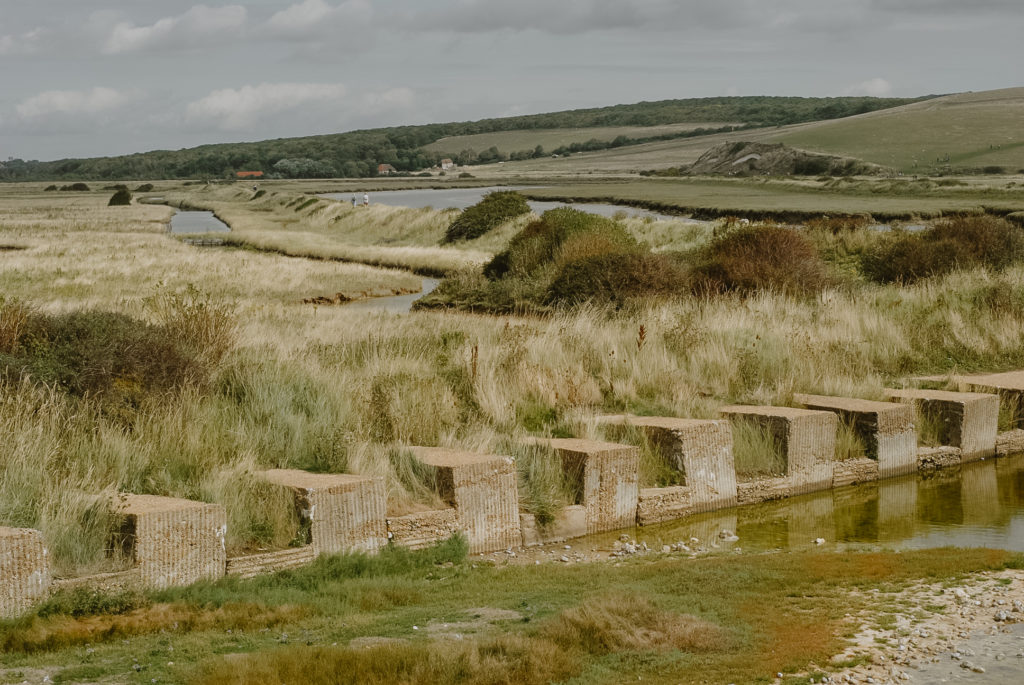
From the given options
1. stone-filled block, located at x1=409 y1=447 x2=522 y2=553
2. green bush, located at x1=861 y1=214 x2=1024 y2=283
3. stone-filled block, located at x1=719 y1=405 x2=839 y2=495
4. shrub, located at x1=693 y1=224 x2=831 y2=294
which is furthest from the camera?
green bush, located at x1=861 y1=214 x2=1024 y2=283

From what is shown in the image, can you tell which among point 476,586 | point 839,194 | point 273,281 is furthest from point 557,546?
point 839,194

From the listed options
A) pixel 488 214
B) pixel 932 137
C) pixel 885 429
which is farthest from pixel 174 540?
pixel 932 137

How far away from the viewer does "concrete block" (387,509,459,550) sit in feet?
30.9

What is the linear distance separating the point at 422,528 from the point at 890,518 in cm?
474

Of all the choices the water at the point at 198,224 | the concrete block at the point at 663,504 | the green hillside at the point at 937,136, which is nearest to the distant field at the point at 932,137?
the green hillside at the point at 937,136

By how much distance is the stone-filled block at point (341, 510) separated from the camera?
885 cm

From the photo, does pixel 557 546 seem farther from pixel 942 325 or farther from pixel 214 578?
pixel 942 325

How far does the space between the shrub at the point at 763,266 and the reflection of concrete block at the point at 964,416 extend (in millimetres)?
10250

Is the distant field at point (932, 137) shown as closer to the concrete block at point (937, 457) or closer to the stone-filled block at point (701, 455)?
the concrete block at point (937, 457)

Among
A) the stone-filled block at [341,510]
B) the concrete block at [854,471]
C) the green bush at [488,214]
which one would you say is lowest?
the concrete block at [854,471]

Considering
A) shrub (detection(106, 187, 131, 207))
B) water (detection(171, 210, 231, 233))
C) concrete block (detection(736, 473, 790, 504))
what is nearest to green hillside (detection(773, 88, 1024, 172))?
water (detection(171, 210, 231, 233))

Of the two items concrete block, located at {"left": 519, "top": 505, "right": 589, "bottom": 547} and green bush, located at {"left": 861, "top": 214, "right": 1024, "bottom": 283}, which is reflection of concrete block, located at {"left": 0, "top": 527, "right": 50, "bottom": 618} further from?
green bush, located at {"left": 861, "top": 214, "right": 1024, "bottom": 283}

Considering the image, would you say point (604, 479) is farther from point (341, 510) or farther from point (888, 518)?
point (888, 518)

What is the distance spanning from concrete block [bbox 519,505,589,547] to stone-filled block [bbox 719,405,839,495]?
2.72 meters
